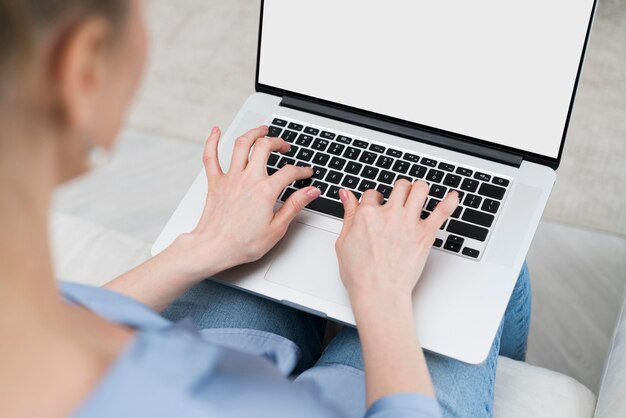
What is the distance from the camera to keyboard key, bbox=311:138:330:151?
3.49 feet

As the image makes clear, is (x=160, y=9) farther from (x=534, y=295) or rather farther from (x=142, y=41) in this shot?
(x=142, y=41)

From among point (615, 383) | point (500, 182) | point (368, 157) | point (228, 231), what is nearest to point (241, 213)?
point (228, 231)

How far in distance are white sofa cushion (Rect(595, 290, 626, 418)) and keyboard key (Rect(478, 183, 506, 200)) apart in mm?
254

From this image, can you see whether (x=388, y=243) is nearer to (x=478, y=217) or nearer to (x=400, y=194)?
(x=400, y=194)

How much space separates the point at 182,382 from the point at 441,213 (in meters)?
0.42

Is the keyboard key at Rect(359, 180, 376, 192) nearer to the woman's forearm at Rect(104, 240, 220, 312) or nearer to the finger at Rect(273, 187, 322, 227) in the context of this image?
the finger at Rect(273, 187, 322, 227)

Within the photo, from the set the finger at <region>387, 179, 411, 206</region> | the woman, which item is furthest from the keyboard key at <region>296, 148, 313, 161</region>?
the finger at <region>387, 179, 411, 206</region>

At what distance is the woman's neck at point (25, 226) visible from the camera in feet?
1.45

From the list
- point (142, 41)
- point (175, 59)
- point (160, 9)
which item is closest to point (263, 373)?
point (142, 41)

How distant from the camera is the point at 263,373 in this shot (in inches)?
24.1

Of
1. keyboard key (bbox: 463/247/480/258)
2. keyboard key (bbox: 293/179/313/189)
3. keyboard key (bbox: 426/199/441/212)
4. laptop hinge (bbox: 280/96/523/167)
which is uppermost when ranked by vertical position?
laptop hinge (bbox: 280/96/523/167)

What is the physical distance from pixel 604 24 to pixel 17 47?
178 centimetres

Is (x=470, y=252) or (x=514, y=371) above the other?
(x=470, y=252)

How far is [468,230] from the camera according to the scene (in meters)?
0.95
